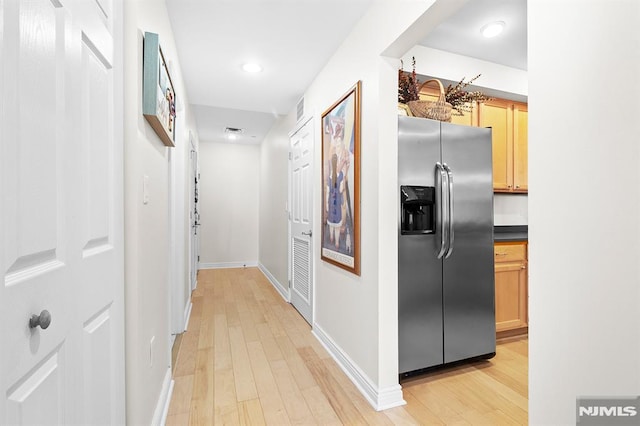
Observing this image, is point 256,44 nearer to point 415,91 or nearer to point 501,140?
point 415,91

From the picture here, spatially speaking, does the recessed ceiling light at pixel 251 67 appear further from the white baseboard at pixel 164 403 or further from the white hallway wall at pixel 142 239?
the white baseboard at pixel 164 403

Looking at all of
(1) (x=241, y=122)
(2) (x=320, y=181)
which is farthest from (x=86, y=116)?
(1) (x=241, y=122)

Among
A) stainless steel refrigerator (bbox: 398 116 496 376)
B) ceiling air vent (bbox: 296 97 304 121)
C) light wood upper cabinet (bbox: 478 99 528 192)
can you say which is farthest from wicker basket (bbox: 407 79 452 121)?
ceiling air vent (bbox: 296 97 304 121)

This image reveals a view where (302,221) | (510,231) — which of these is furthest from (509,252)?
(302,221)

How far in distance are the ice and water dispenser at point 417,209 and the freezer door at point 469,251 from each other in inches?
7.5

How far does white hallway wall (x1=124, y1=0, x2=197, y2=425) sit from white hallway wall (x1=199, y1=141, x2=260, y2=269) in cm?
438

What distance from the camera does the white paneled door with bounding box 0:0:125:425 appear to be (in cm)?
61

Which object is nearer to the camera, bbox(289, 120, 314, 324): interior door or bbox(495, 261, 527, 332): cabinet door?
bbox(495, 261, 527, 332): cabinet door

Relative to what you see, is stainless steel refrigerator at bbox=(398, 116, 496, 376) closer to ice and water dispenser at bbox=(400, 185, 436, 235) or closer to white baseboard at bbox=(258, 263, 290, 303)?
ice and water dispenser at bbox=(400, 185, 436, 235)

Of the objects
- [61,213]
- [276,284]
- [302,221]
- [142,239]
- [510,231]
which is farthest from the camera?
[276,284]

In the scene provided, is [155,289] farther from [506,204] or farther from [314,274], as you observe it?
[506,204]

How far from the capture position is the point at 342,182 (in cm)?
237

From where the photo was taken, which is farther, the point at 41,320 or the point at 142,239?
the point at 142,239

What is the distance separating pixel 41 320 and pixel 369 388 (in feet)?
5.88
